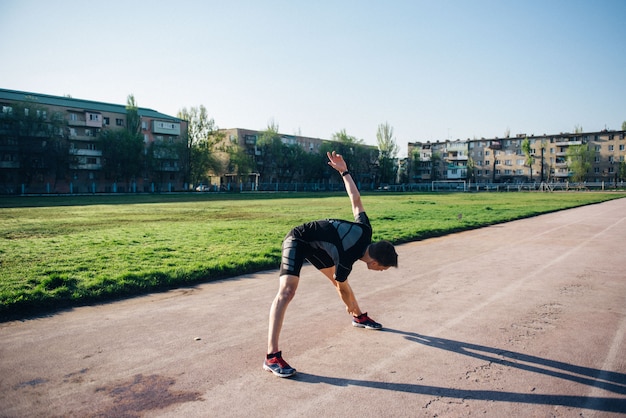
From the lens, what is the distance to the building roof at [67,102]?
63750 mm

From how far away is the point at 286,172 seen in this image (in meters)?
97.0

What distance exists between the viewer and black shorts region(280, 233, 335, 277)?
4363mm

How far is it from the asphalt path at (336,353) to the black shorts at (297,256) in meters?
0.97

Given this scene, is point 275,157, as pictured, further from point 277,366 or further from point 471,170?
point 277,366

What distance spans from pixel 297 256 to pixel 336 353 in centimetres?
119

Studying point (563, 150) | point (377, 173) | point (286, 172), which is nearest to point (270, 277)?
point (286, 172)

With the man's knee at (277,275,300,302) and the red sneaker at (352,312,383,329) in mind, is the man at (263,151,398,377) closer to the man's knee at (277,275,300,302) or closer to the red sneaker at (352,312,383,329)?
the man's knee at (277,275,300,302)

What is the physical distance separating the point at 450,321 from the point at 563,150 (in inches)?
4608

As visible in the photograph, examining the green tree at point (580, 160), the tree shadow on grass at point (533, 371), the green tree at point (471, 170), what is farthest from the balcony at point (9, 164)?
the green tree at point (580, 160)

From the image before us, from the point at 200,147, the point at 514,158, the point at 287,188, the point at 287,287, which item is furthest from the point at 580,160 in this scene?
the point at 287,287

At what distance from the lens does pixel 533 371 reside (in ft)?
13.9

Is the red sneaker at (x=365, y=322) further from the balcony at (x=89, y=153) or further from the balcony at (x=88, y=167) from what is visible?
the balcony at (x=89, y=153)

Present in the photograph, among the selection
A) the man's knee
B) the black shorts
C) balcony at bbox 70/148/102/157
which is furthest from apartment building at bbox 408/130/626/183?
the man's knee

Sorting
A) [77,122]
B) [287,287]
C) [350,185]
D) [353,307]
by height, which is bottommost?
[353,307]
